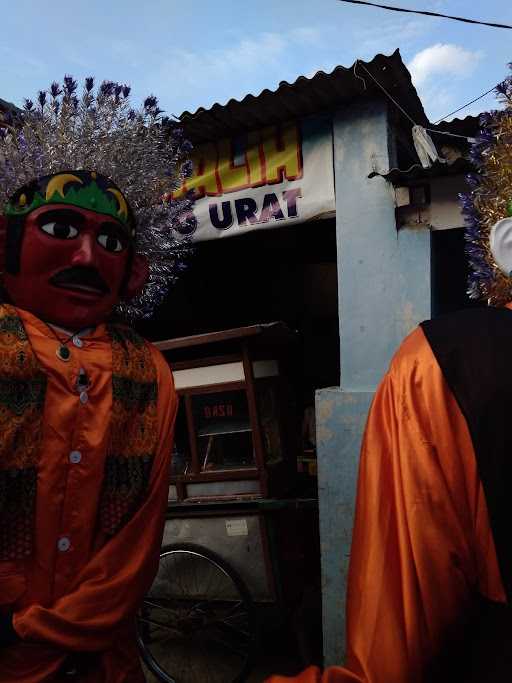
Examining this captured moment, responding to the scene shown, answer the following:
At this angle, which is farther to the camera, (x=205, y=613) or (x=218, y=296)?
(x=218, y=296)

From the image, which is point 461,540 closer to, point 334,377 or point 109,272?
point 109,272

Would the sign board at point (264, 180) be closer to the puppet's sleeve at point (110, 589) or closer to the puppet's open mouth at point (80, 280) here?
the puppet's open mouth at point (80, 280)

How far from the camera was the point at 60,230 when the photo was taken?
7.24 feet

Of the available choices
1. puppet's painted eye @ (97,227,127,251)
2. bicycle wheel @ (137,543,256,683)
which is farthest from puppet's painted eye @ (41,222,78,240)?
bicycle wheel @ (137,543,256,683)

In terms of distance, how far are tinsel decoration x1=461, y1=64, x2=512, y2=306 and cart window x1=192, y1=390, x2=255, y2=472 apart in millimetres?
2566

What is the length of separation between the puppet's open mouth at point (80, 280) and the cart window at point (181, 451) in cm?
236

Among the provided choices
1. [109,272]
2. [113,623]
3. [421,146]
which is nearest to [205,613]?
[113,623]

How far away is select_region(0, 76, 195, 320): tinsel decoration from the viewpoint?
8.33 feet

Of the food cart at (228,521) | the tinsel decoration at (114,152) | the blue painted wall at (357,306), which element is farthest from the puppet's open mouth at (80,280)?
the blue painted wall at (357,306)

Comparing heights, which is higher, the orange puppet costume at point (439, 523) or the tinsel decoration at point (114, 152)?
the tinsel decoration at point (114, 152)

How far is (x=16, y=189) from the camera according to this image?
2.53 metres

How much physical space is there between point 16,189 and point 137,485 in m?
1.46

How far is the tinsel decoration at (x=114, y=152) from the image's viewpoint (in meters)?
2.54

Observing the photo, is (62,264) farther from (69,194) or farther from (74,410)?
(74,410)
